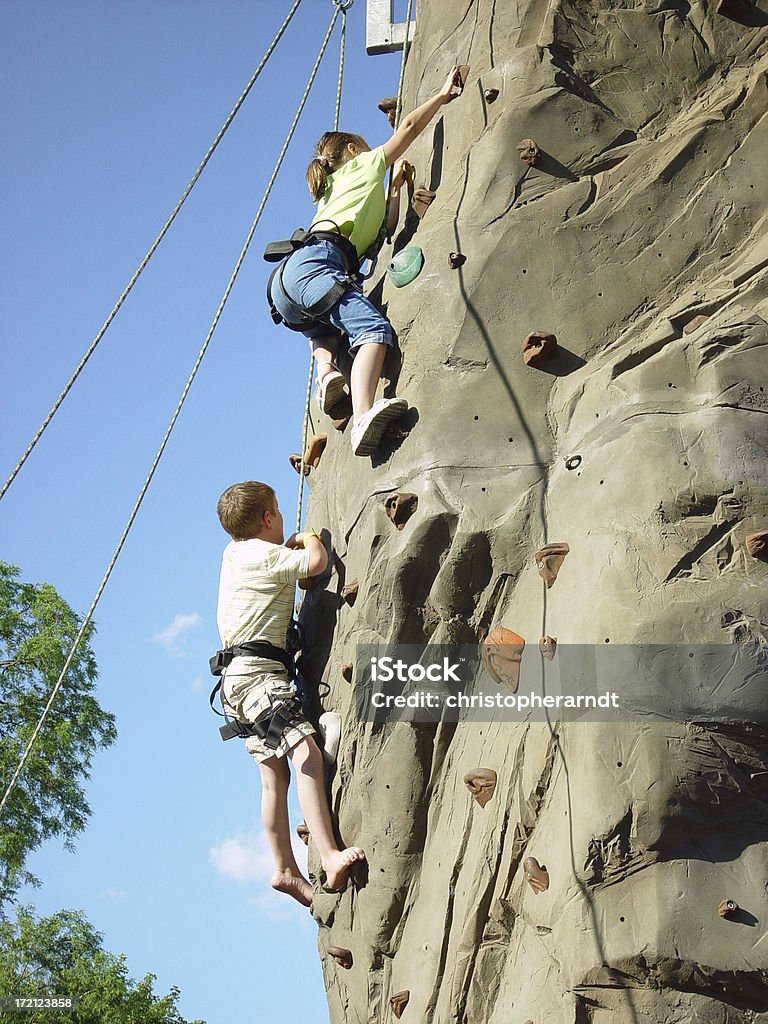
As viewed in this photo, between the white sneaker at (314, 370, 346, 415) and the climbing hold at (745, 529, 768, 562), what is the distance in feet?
6.26

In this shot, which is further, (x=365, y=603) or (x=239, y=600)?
(x=239, y=600)

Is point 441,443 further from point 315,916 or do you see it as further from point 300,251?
point 315,916

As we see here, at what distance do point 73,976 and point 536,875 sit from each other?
25.1ft

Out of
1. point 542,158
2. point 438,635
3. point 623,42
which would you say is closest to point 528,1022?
point 438,635

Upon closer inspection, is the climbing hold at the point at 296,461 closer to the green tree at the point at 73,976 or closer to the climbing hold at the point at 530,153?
the climbing hold at the point at 530,153

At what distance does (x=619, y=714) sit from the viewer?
3383 millimetres

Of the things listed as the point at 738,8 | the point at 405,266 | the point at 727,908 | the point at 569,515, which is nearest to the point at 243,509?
the point at 405,266

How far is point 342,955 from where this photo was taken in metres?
4.18

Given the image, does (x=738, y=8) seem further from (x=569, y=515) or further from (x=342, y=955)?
(x=342, y=955)

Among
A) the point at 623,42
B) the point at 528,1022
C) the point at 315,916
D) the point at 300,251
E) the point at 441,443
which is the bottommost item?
the point at 528,1022

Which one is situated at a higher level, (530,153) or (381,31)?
(381,31)

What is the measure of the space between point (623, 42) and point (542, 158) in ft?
2.48

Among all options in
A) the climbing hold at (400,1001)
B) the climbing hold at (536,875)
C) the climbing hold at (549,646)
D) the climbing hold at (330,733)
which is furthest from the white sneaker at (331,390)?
the climbing hold at (400,1001)

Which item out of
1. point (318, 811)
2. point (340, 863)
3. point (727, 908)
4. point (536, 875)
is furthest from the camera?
point (318, 811)
